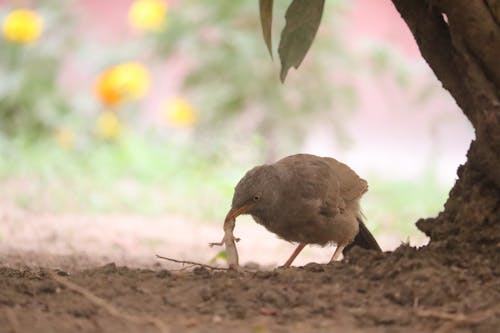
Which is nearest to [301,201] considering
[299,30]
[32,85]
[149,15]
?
[299,30]

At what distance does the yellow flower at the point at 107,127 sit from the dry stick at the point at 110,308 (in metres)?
7.12

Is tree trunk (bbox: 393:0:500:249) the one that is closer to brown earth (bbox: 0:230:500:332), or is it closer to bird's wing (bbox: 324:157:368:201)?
brown earth (bbox: 0:230:500:332)

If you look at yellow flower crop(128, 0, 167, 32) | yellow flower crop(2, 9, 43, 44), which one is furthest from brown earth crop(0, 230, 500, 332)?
yellow flower crop(128, 0, 167, 32)

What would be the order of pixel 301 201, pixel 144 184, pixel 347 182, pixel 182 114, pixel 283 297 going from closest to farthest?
pixel 283 297 → pixel 301 201 → pixel 347 182 → pixel 144 184 → pixel 182 114

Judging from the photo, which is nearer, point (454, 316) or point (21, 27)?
point (454, 316)

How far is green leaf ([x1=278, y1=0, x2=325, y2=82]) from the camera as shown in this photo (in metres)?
3.54

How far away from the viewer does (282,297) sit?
9.76 ft

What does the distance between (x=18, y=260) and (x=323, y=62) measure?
5976 mm

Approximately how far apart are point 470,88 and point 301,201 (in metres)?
1.81

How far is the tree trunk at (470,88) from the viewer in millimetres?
3264

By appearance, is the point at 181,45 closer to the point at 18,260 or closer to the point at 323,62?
the point at 323,62

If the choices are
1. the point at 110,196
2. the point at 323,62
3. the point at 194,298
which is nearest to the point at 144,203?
the point at 110,196

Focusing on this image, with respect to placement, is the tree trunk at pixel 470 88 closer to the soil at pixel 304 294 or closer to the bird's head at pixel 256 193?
the soil at pixel 304 294

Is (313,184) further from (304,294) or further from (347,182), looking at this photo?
(304,294)
